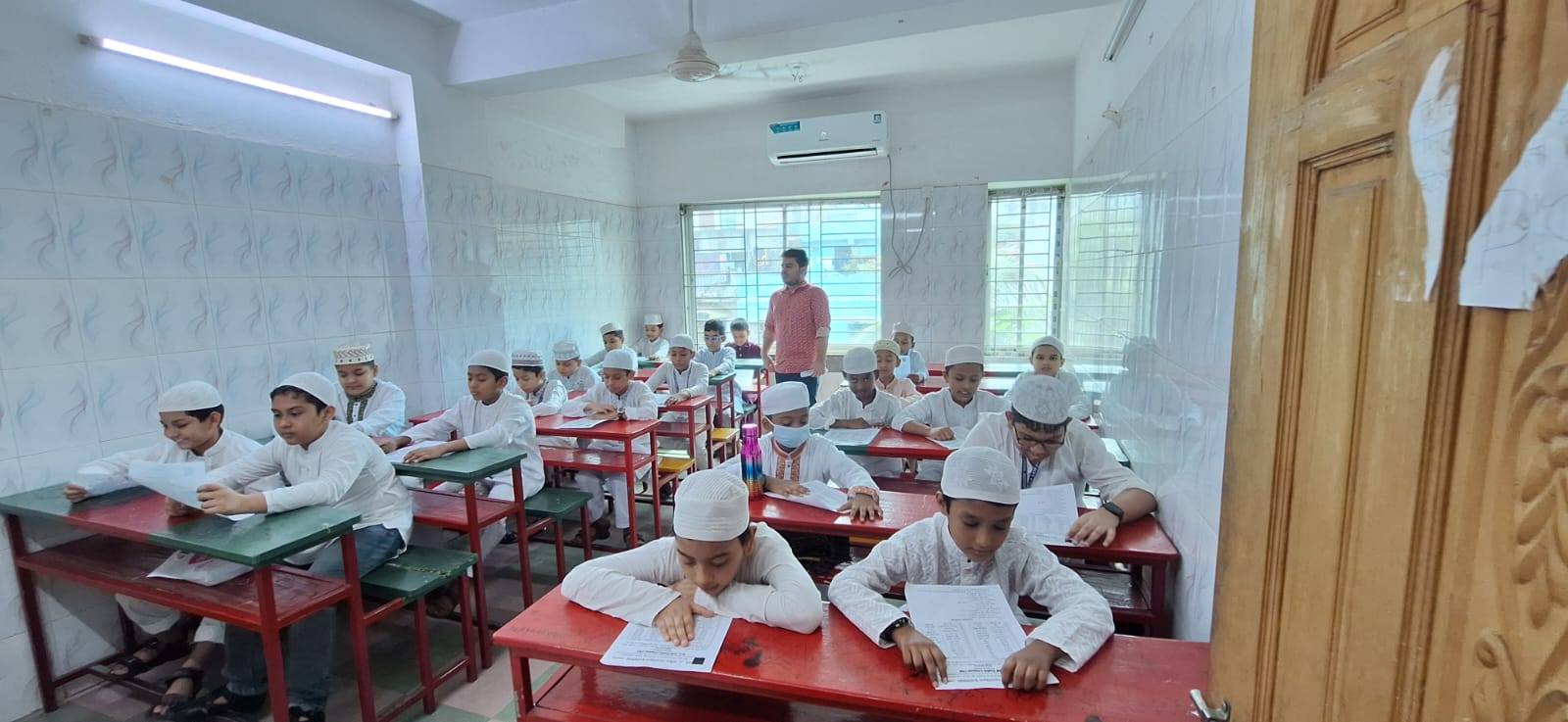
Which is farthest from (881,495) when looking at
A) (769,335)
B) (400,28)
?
(400,28)

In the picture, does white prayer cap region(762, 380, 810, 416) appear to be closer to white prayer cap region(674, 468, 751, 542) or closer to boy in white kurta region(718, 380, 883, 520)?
boy in white kurta region(718, 380, 883, 520)

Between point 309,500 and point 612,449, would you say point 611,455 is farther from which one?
point 309,500

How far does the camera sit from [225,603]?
1.95m

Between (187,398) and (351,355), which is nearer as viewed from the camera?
(187,398)

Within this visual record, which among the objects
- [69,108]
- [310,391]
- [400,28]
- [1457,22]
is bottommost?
[310,391]

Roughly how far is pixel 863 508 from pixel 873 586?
589 millimetres

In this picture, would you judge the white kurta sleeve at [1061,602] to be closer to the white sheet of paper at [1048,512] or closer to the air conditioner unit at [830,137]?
the white sheet of paper at [1048,512]

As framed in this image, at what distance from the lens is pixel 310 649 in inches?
84.4

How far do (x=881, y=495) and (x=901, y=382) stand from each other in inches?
91.7

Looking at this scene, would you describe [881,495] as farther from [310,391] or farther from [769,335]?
[769,335]

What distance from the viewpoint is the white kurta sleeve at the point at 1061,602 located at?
1193 millimetres

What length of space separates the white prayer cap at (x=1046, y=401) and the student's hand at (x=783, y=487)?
2.90 feet

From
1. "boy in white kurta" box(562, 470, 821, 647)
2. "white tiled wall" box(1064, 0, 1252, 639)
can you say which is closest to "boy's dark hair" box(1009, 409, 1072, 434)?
"white tiled wall" box(1064, 0, 1252, 639)

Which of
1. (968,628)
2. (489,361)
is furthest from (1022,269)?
(968,628)
